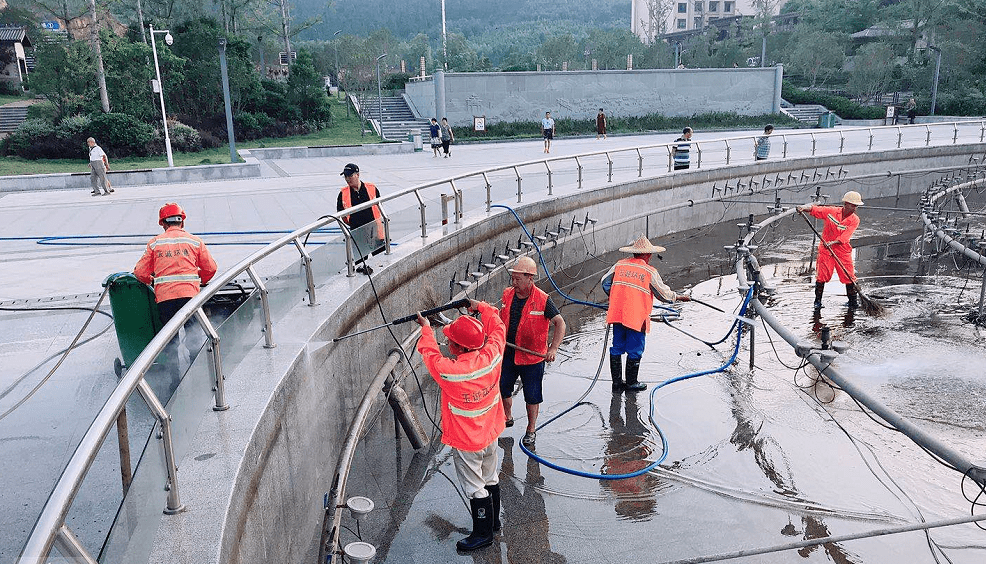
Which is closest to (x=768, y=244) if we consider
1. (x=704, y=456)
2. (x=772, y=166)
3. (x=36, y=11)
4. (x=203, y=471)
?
(x=772, y=166)

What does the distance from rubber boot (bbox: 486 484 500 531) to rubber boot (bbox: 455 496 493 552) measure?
185mm

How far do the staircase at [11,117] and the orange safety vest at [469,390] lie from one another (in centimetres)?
4000

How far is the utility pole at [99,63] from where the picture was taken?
3356 cm

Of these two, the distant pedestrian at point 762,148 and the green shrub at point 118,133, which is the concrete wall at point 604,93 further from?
the distant pedestrian at point 762,148

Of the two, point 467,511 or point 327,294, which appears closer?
point 467,511

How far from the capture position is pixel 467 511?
223 inches

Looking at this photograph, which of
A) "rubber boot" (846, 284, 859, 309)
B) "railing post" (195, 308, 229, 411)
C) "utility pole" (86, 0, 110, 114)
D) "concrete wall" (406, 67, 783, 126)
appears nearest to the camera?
"railing post" (195, 308, 229, 411)

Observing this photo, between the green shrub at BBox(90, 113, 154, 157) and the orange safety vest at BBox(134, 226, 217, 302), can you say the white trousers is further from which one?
the green shrub at BBox(90, 113, 154, 157)

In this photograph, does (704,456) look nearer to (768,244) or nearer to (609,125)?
(768,244)

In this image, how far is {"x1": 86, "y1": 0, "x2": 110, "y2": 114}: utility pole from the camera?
110ft

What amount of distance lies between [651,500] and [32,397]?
17.3 ft

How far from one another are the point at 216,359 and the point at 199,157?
33.5 metres

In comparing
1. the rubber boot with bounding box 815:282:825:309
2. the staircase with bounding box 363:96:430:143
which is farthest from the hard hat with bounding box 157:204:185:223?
the staircase with bounding box 363:96:430:143

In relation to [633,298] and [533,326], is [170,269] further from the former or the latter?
[633,298]
